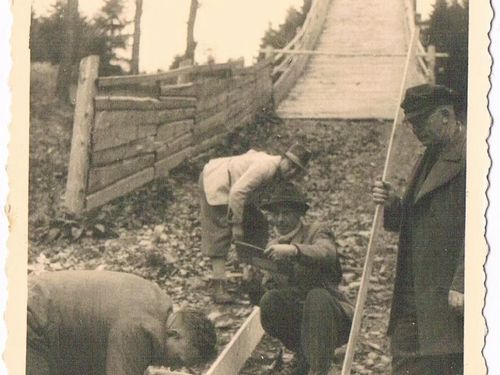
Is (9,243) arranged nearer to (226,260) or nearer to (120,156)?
(120,156)

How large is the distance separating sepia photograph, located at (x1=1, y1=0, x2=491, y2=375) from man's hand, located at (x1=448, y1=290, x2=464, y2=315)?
0.04 feet

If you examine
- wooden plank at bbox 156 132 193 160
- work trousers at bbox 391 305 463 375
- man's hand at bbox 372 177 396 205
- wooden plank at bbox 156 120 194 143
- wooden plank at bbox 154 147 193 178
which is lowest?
work trousers at bbox 391 305 463 375

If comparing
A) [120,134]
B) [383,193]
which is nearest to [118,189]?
[120,134]

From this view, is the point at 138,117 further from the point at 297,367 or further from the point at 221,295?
the point at 297,367

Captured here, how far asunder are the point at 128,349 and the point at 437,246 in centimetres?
119

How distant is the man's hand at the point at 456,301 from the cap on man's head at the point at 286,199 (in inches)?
24.9

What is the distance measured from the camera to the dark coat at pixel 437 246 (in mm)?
3170

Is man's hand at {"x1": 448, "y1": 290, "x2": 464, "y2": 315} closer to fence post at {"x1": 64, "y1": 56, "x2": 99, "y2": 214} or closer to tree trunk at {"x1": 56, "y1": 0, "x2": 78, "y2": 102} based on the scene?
fence post at {"x1": 64, "y1": 56, "x2": 99, "y2": 214}

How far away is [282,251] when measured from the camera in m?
3.23

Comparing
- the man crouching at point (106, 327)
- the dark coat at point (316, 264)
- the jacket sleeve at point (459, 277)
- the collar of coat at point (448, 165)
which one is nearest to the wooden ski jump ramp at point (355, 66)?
the collar of coat at point (448, 165)

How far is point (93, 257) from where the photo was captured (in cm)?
348

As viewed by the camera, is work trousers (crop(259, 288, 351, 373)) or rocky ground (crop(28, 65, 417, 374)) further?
rocky ground (crop(28, 65, 417, 374))

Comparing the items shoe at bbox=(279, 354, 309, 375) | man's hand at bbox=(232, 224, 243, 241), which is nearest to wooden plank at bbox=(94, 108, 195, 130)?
man's hand at bbox=(232, 224, 243, 241)

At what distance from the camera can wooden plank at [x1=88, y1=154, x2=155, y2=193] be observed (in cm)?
353
